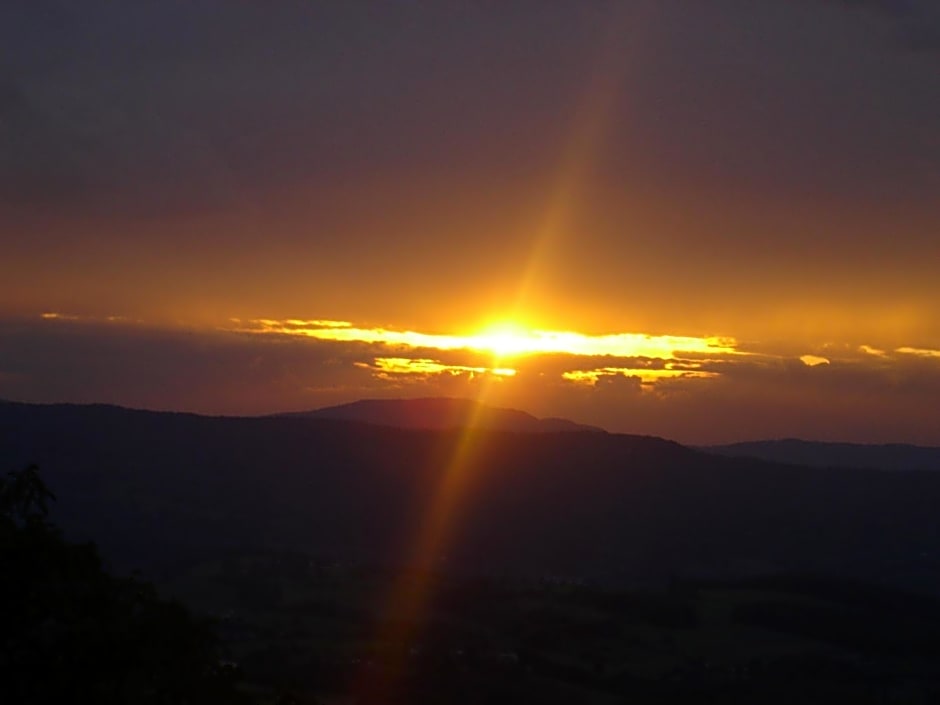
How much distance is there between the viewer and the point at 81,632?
20.1 m

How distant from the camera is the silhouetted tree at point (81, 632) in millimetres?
19875

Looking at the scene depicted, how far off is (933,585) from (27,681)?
196 m

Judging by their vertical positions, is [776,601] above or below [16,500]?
below

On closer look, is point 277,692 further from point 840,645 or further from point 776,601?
point 776,601

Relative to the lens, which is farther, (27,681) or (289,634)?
(289,634)

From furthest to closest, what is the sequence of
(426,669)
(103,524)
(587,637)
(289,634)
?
1. (103,524)
2. (587,637)
3. (289,634)
4. (426,669)

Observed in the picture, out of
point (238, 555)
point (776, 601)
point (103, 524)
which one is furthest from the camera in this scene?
point (103, 524)

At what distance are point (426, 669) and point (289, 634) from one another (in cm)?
1882

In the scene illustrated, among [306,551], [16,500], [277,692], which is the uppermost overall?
[16,500]

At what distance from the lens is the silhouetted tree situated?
19.9 m

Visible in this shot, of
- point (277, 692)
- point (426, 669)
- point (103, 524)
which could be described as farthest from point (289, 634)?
point (277, 692)

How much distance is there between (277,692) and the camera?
23391 millimetres

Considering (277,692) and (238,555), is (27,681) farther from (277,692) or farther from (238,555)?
(238,555)

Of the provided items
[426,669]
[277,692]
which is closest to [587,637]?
[426,669]
